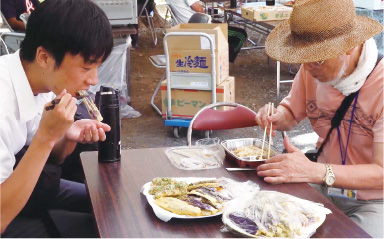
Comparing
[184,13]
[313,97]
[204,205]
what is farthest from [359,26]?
[184,13]

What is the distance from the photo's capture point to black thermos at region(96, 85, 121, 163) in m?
2.06

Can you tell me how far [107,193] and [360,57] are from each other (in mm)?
1183

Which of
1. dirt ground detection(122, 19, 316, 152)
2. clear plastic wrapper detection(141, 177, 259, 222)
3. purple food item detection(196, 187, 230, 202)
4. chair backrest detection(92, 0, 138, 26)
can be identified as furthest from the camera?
chair backrest detection(92, 0, 138, 26)

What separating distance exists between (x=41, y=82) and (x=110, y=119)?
343 millimetres

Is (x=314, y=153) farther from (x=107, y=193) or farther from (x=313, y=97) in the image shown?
(x=107, y=193)

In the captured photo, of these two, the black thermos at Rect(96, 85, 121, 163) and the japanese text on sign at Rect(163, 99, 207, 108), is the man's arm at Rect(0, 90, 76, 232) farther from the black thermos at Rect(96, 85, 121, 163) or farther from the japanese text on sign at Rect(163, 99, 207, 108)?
the japanese text on sign at Rect(163, 99, 207, 108)

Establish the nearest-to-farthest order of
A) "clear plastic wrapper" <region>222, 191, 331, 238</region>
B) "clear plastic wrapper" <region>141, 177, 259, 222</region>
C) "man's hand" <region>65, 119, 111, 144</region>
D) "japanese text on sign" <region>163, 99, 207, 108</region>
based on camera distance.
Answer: "clear plastic wrapper" <region>222, 191, 331, 238</region> → "clear plastic wrapper" <region>141, 177, 259, 222</region> → "man's hand" <region>65, 119, 111, 144</region> → "japanese text on sign" <region>163, 99, 207, 108</region>

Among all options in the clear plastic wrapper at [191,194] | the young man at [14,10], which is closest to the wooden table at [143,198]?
the clear plastic wrapper at [191,194]

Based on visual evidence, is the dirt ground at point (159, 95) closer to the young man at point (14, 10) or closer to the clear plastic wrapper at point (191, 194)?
the young man at point (14, 10)

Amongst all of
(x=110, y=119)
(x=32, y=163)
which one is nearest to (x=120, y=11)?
(x=110, y=119)

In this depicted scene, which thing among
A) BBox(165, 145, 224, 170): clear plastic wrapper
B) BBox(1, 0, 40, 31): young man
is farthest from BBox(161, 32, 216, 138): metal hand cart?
BBox(165, 145, 224, 170): clear plastic wrapper

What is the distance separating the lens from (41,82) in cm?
186

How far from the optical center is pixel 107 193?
1846 millimetres

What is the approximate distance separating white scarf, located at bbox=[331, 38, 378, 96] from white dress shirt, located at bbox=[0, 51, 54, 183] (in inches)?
50.0
